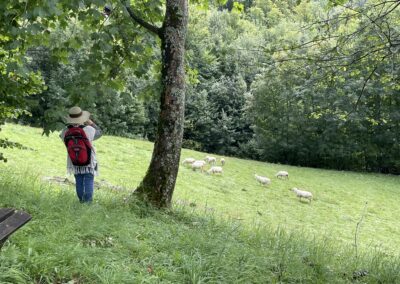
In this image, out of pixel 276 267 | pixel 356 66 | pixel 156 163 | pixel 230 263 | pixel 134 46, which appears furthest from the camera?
pixel 356 66

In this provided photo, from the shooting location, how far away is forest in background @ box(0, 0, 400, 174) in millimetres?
6750

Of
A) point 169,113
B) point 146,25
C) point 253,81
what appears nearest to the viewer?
point 169,113

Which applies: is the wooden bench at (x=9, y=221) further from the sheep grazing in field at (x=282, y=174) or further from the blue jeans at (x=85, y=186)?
the sheep grazing in field at (x=282, y=174)

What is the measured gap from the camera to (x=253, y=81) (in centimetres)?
4384

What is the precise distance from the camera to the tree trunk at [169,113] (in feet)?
23.8

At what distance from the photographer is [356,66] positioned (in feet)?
25.7

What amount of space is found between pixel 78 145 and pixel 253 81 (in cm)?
3842

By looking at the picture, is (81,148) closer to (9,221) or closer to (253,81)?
(9,221)

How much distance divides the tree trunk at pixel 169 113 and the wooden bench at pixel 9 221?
180 inches

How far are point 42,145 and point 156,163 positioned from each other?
15.2 meters

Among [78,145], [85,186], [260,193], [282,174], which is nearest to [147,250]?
[85,186]

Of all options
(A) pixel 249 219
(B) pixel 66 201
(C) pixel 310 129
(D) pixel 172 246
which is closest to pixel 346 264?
(D) pixel 172 246

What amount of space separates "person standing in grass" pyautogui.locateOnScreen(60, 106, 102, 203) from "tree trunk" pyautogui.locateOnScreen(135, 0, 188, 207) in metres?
0.93

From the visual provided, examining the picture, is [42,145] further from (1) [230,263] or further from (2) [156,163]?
(1) [230,263]
